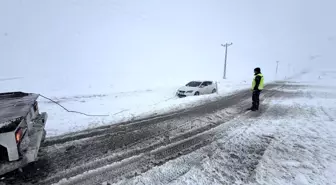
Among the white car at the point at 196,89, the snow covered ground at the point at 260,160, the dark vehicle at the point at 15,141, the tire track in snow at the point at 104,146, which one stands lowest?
the tire track in snow at the point at 104,146

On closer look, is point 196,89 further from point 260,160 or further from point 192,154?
point 260,160

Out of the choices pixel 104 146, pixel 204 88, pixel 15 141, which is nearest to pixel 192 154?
pixel 104 146

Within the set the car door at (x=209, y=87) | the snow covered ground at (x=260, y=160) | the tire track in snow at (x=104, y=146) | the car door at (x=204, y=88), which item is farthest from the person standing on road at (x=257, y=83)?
the car door at (x=209, y=87)

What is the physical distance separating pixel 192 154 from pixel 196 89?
10.2 meters

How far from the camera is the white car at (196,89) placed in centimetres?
1385

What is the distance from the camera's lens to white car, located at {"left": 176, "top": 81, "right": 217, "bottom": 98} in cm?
1385

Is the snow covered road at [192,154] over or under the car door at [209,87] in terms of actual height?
under

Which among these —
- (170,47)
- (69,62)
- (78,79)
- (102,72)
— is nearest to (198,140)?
(78,79)

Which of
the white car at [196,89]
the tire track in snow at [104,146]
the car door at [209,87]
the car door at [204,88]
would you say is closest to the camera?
the tire track in snow at [104,146]

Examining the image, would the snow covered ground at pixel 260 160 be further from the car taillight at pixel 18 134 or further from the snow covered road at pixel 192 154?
the car taillight at pixel 18 134

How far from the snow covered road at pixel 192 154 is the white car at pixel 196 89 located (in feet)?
23.4

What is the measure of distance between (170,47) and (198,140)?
4498 cm

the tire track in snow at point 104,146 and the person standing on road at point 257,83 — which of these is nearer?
the tire track in snow at point 104,146

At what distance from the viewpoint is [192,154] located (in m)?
4.21
